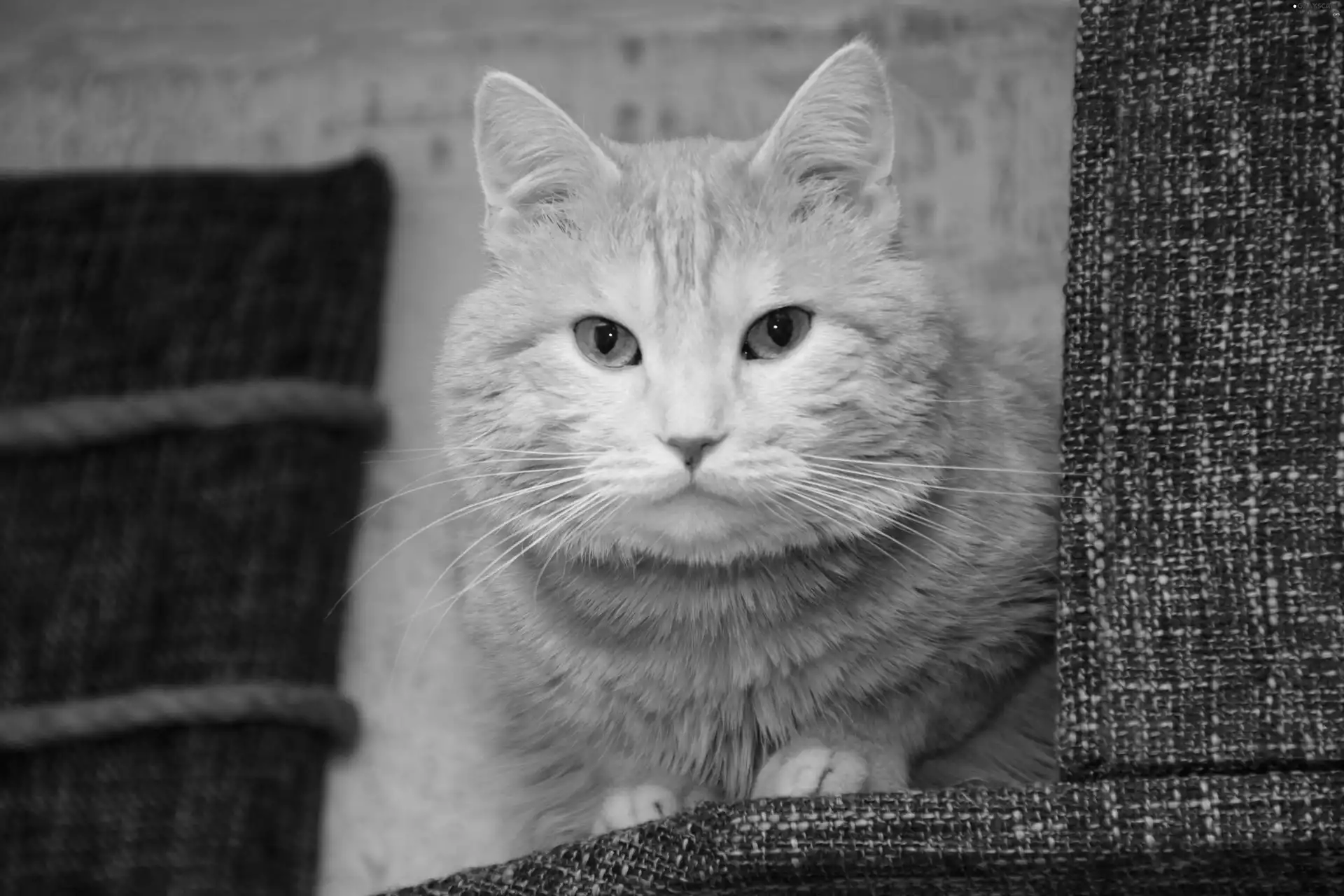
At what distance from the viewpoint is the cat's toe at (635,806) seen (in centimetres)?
100

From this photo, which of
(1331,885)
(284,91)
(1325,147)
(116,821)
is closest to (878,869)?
(1331,885)

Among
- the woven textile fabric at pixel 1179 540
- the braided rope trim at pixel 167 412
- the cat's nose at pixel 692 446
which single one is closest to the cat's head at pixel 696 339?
the cat's nose at pixel 692 446

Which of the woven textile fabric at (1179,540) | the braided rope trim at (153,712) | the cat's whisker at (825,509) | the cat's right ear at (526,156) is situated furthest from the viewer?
the braided rope trim at (153,712)

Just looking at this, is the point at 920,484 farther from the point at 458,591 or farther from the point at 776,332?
the point at 458,591

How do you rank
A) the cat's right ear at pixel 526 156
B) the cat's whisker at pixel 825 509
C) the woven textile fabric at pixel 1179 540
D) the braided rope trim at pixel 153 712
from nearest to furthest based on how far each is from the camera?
the woven textile fabric at pixel 1179 540 < the cat's whisker at pixel 825 509 < the cat's right ear at pixel 526 156 < the braided rope trim at pixel 153 712

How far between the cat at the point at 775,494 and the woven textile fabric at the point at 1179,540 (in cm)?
13

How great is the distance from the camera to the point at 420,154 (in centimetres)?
155

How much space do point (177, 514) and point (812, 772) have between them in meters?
0.78

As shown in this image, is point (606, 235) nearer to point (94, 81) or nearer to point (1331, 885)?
point (1331, 885)

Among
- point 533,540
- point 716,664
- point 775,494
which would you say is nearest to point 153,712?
point 533,540

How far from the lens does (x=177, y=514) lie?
1396 millimetres

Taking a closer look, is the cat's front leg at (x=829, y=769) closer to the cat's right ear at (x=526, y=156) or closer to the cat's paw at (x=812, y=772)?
the cat's paw at (x=812, y=772)

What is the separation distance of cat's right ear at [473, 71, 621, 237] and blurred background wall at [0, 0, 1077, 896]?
0.44 meters

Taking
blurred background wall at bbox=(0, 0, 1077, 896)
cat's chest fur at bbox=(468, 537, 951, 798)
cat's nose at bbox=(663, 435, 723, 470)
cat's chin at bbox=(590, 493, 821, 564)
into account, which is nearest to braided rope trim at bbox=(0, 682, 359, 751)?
blurred background wall at bbox=(0, 0, 1077, 896)
